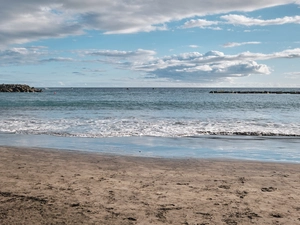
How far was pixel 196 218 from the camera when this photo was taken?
5.71 meters

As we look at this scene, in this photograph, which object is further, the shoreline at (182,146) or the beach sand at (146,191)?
the shoreline at (182,146)

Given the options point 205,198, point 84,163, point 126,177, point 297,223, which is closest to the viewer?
point 297,223

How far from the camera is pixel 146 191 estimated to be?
7.26 meters

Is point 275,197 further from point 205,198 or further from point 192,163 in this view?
point 192,163

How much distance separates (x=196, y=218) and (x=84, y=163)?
5.53 meters

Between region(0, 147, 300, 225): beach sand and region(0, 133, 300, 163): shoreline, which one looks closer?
region(0, 147, 300, 225): beach sand

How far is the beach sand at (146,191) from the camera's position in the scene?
574 cm

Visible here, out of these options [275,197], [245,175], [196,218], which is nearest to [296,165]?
[245,175]

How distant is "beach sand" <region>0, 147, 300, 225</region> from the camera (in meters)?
5.74

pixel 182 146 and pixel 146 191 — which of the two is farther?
pixel 182 146

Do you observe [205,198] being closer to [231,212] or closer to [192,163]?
[231,212]

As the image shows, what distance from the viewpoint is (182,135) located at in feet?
58.0

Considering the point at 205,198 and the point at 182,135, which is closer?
the point at 205,198

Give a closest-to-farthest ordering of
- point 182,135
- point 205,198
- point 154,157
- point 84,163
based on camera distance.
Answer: point 205,198
point 84,163
point 154,157
point 182,135
